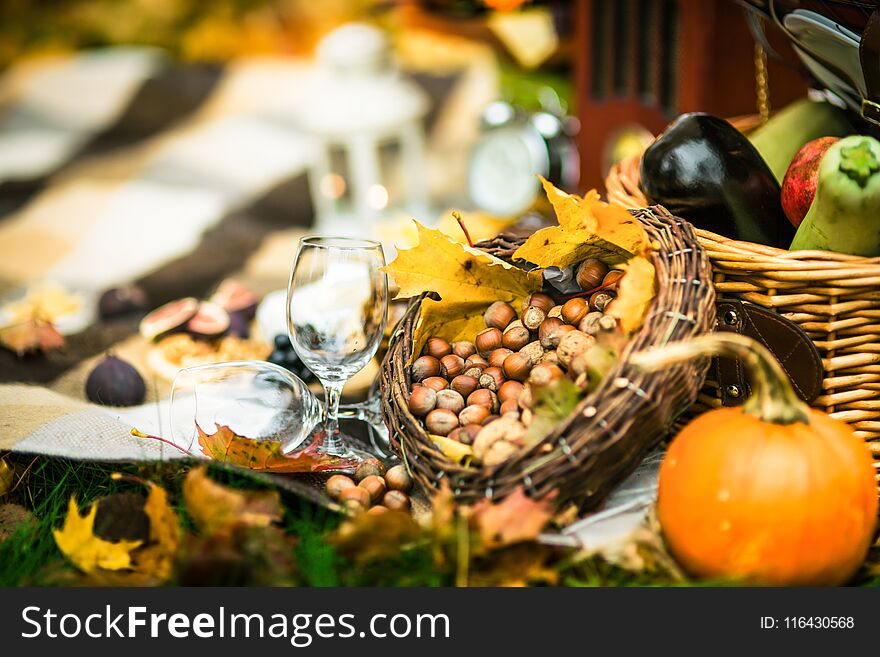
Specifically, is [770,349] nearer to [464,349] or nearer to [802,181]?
[802,181]

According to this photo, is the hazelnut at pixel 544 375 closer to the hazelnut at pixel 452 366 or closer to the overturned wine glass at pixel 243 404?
the hazelnut at pixel 452 366

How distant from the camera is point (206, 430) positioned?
0.94m

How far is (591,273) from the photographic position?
89 cm

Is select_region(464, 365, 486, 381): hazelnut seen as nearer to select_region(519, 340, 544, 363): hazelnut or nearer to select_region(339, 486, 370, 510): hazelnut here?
select_region(519, 340, 544, 363): hazelnut

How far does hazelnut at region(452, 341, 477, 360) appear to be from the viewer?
94cm

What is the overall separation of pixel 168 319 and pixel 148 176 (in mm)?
1077

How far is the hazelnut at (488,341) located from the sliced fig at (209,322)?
0.60 m

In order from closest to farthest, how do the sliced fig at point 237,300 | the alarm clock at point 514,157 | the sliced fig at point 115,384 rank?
1. the sliced fig at point 115,384
2. the sliced fig at point 237,300
3. the alarm clock at point 514,157

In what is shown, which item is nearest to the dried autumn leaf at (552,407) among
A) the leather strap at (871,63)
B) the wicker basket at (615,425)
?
the wicker basket at (615,425)

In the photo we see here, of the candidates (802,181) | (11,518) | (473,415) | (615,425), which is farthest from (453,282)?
(11,518)

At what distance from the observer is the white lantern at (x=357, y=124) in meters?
1.86

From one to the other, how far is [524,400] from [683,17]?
3.53 ft

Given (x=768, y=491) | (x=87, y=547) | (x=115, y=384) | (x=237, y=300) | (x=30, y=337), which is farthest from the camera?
(x=237, y=300)

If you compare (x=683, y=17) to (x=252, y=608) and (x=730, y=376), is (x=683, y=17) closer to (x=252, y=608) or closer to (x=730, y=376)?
(x=730, y=376)
